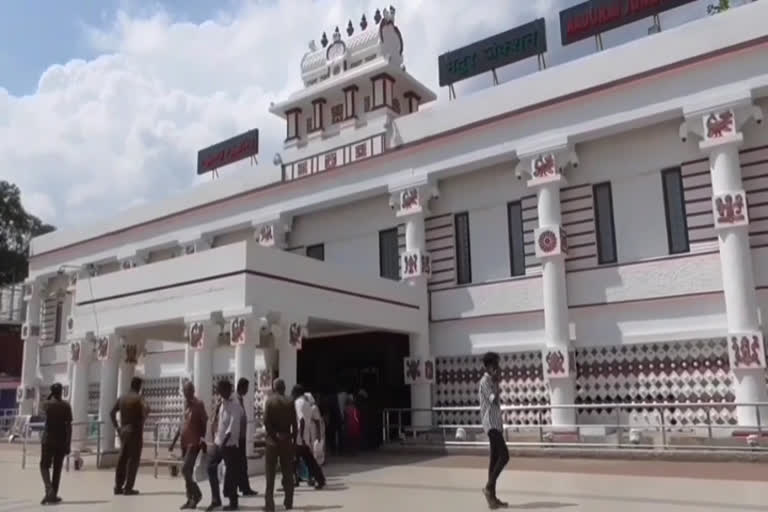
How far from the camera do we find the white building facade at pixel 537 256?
1555 cm

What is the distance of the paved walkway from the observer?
9516 mm

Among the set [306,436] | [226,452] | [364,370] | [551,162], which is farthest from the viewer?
[364,370]

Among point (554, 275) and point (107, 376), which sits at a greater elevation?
point (554, 275)

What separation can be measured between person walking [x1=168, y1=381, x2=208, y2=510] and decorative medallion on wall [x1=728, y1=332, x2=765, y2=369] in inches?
424

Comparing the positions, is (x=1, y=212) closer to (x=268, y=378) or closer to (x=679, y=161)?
(x=268, y=378)

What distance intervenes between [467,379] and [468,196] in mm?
5056

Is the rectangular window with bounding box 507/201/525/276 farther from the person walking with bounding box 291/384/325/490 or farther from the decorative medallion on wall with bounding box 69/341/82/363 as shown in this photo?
the decorative medallion on wall with bounding box 69/341/82/363

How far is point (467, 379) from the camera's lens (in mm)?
19719

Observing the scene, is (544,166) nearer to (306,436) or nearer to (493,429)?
(306,436)

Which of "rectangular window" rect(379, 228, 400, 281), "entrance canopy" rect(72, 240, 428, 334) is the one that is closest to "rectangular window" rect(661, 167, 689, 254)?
"entrance canopy" rect(72, 240, 428, 334)

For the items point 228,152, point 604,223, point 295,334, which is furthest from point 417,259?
point 228,152

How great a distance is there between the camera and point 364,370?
847 inches

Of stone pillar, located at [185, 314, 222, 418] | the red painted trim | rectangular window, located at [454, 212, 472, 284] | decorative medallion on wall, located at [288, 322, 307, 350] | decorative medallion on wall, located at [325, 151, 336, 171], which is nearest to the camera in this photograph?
stone pillar, located at [185, 314, 222, 418]

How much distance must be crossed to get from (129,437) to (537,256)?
10492mm
